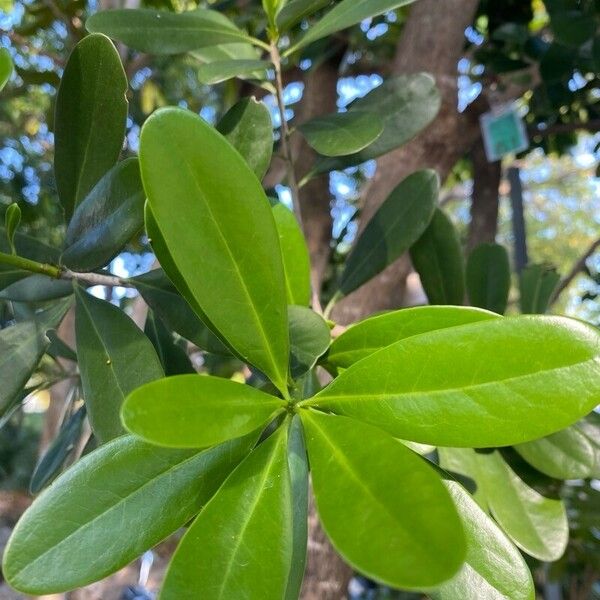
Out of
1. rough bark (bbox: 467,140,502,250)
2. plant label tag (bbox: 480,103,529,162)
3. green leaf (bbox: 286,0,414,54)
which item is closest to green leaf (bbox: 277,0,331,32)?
green leaf (bbox: 286,0,414,54)

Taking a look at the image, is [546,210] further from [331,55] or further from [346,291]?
[346,291]

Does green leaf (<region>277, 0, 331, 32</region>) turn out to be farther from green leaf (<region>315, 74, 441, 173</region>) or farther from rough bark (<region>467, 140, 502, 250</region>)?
rough bark (<region>467, 140, 502, 250</region>)

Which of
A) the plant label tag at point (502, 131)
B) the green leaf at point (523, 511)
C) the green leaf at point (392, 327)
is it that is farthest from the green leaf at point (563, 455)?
the plant label tag at point (502, 131)

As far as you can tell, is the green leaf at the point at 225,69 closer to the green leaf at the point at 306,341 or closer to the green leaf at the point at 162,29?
the green leaf at the point at 162,29

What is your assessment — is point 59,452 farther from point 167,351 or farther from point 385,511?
point 385,511

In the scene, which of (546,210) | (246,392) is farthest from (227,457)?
(546,210)
